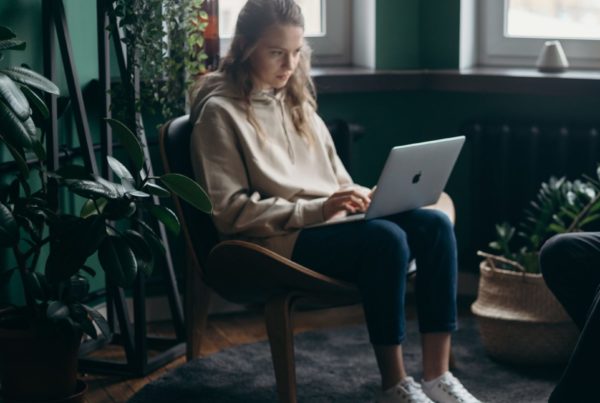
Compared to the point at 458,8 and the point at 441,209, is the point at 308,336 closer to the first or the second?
the point at 441,209

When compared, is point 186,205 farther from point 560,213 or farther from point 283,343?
point 560,213

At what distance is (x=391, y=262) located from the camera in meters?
2.52

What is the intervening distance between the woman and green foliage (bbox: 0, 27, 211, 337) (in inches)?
8.6

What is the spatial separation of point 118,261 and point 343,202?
0.59m

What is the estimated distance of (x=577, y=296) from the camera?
8.08 feet

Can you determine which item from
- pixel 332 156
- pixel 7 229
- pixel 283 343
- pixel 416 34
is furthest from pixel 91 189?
pixel 416 34

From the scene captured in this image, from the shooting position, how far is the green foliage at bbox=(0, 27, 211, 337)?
231 cm

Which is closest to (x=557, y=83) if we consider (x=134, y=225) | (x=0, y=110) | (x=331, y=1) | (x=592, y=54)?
(x=592, y=54)

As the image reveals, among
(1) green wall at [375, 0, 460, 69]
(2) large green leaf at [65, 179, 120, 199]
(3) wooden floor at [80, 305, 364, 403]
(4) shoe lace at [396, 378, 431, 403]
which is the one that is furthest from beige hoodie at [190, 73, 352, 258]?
(1) green wall at [375, 0, 460, 69]

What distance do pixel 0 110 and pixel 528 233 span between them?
2002mm

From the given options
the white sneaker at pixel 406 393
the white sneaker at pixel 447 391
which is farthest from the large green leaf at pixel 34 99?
the white sneaker at pixel 447 391

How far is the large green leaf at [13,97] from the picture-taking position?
2.18m

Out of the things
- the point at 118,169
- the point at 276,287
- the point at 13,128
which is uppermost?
the point at 13,128

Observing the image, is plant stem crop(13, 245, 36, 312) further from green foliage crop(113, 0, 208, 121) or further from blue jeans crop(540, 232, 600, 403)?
blue jeans crop(540, 232, 600, 403)
